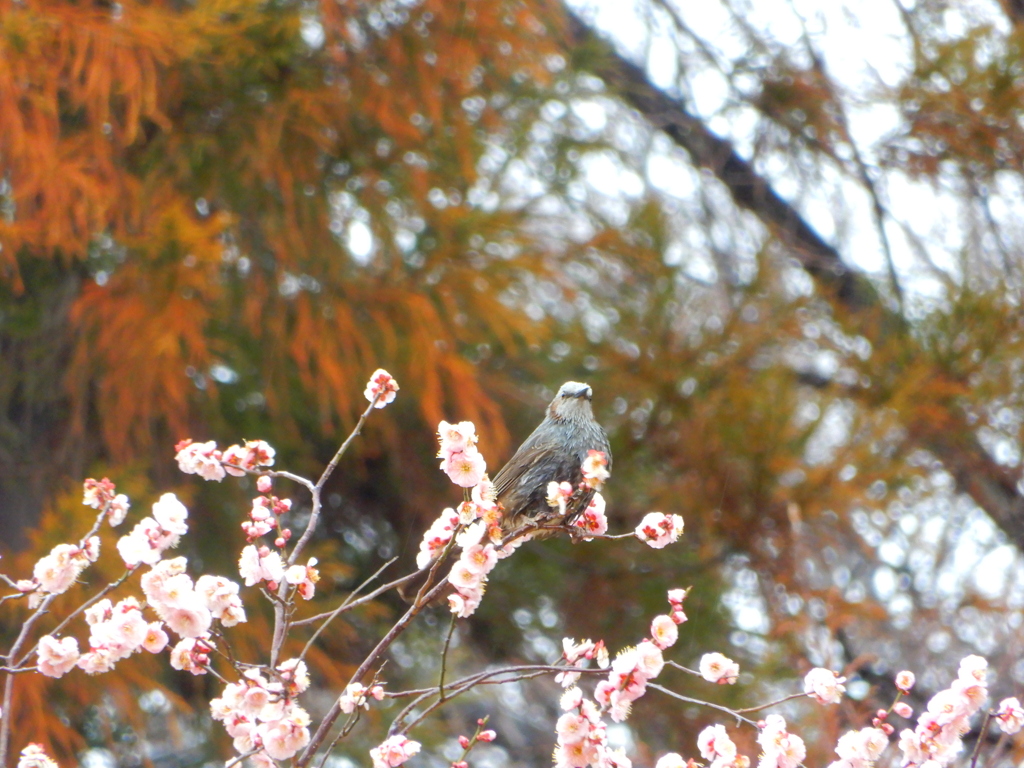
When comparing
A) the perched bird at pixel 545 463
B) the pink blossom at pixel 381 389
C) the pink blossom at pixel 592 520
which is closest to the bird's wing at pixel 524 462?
the perched bird at pixel 545 463

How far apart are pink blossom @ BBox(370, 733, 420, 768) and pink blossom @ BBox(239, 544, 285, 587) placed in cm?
31

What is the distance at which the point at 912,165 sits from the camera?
16.0 feet

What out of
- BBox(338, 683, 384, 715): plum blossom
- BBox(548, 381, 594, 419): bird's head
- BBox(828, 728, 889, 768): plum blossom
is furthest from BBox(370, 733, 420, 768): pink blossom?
BBox(548, 381, 594, 419): bird's head

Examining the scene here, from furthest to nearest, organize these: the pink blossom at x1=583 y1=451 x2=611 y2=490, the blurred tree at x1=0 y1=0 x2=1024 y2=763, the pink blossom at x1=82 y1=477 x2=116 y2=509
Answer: the blurred tree at x1=0 y1=0 x2=1024 y2=763
the pink blossom at x1=82 y1=477 x2=116 y2=509
the pink blossom at x1=583 y1=451 x2=611 y2=490

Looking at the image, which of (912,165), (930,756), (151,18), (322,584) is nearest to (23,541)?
(322,584)

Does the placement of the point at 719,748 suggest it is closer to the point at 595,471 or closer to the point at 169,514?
the point at 595,471

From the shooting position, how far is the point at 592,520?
5.62 feet

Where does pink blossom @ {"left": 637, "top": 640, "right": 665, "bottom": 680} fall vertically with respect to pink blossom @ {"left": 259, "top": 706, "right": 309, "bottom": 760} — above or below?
above

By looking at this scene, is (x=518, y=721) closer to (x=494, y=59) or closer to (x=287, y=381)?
(x=287, y=381)

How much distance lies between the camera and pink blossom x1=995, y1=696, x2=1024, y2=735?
1620 millimetres

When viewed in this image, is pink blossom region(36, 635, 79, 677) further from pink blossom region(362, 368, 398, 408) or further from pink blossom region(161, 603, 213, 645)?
pink blossom region(362, 368, 398, 408)

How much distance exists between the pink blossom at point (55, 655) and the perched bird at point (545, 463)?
77 centimetres

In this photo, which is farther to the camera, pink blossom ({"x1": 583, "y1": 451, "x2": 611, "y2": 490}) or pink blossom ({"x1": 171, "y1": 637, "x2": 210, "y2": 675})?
pink blossom ({"x1": 171, "y1": 637, "x2": 210, "y2": 675})

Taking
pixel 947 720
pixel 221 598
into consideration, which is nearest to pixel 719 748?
pixel 947 720
